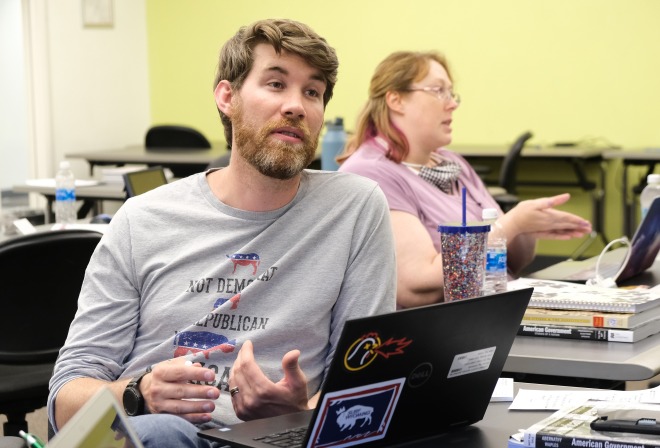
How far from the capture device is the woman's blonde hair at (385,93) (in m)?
2.95

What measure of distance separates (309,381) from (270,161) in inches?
15.5

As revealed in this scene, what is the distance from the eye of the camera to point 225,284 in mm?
1709

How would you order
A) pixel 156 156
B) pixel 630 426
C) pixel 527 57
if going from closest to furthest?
1. pixel 630 426
2. pixel 156 156
3. pixel 527 57

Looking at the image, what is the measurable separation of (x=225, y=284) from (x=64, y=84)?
20.6 feet

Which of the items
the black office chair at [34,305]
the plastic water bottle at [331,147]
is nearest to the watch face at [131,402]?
the black office chair at [34,305]

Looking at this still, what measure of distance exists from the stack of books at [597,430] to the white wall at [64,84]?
640 centimetres

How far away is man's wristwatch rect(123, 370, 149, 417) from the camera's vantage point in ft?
5.02

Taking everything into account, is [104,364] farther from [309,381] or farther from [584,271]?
[584,271]

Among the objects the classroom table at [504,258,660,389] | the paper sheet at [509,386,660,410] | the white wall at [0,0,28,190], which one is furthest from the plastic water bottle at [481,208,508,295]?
the white wall at [0,0,28,190]

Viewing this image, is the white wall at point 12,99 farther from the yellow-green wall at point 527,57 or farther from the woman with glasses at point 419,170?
the woman with glasses at point 419,170

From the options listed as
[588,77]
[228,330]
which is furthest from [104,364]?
[588,77]

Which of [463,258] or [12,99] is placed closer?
[463,258]

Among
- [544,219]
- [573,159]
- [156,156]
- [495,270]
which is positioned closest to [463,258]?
[495,270]

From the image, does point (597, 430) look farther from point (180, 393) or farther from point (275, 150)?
point (275, 150)
